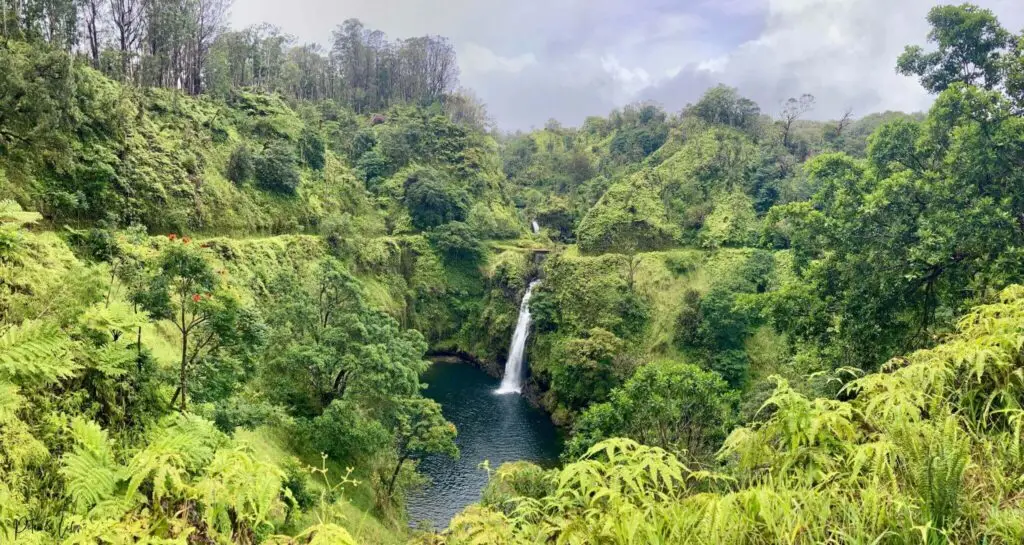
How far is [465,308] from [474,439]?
16591 millimetres

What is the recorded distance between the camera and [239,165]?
29.8 meters

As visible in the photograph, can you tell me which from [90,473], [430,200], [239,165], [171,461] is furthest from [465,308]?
[171,461]

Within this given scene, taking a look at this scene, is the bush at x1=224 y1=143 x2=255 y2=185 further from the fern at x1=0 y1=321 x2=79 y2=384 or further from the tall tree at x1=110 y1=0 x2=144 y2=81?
the fern at x1=0 y1=321 x2=79 y2=384

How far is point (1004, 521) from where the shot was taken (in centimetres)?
221

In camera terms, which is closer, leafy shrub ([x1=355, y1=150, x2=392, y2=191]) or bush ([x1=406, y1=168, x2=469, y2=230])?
bush ([x1=406, y1=168, x2=469, y2=230])

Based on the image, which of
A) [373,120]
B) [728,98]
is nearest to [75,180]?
[373,120]

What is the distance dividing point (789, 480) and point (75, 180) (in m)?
24.4

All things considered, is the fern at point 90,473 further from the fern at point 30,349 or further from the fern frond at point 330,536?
the fern frond at point 330,536

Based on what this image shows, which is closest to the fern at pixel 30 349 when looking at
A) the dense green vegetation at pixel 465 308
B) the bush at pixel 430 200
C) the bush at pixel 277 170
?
the dense green vegetation at pixel 465 308

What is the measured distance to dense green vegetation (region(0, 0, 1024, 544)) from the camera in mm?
2750

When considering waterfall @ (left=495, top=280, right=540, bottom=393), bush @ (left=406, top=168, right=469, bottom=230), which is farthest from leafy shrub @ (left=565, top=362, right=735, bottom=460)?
bush @ (left=406, top=168, right=469, bottom=230)

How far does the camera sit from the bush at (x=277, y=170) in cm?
3130

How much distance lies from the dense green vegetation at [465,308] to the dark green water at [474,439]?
1.91 meters

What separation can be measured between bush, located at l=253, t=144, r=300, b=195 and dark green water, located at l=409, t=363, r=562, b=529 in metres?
15.2
